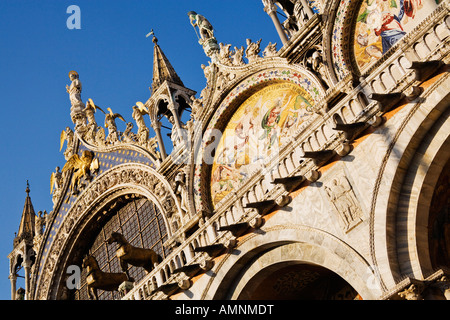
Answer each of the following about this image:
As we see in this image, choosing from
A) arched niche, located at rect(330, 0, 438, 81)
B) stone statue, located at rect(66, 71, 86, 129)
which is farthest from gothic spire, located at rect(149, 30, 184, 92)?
arched niche, located at rect(330, 0, 438, 81)

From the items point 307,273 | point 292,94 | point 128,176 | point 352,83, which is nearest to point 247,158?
point 292,94

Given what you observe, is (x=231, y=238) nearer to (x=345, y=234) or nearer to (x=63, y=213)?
(x=345, y=234)

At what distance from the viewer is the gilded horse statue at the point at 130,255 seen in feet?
53.0

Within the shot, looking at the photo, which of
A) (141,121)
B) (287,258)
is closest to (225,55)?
(141,121)

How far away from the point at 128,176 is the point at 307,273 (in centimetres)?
972

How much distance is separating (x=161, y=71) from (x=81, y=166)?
5.07m

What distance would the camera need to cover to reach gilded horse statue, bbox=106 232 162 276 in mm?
16156

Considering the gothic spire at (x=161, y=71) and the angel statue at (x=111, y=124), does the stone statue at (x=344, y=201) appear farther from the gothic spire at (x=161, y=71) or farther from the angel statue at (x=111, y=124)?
the angel statue at (x=111, y=124)

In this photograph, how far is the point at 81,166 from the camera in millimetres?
22906

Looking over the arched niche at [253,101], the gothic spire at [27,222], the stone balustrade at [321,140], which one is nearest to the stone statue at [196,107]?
the arched niche at [253,101]

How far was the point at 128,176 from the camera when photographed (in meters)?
20.3

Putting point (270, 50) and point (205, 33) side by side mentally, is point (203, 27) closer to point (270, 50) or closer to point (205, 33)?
point (205, 33)

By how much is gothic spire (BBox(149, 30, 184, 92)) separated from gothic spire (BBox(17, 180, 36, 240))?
859 centimetres

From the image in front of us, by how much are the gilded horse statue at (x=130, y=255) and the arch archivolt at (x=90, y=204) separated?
2078 mm
